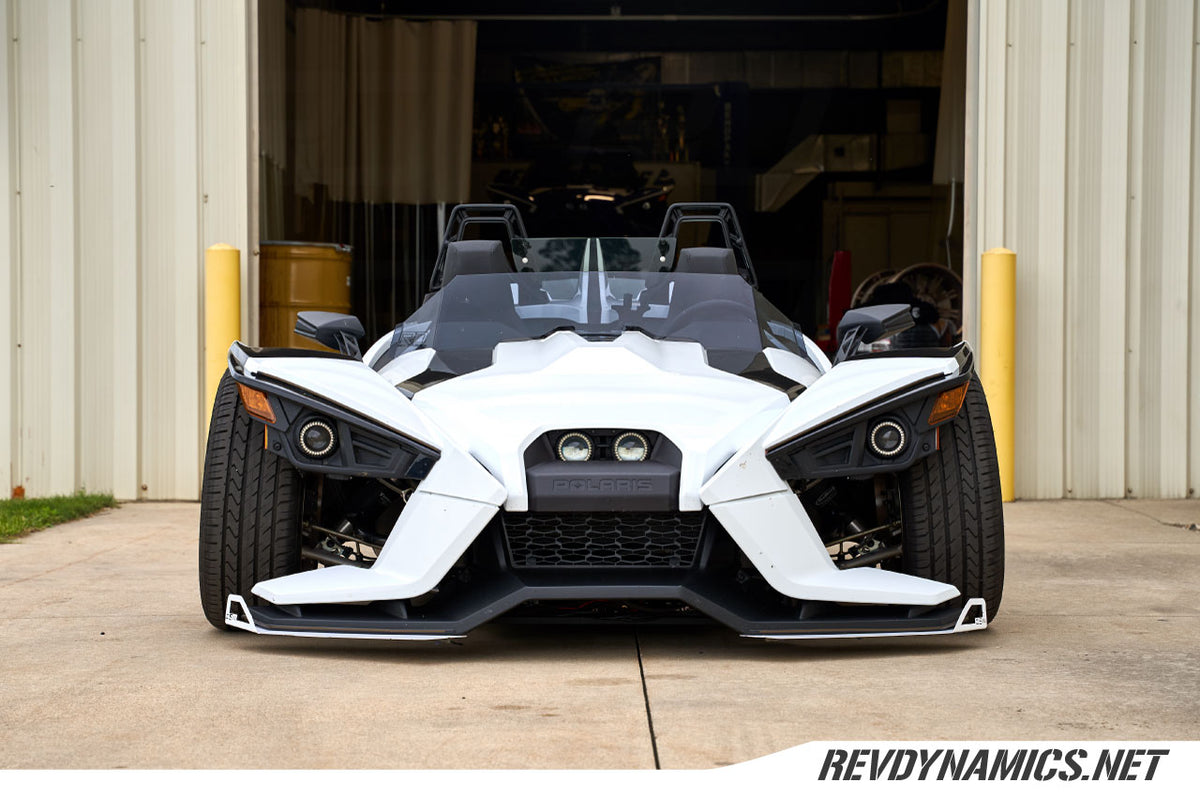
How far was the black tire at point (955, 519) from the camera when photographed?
13.0ft

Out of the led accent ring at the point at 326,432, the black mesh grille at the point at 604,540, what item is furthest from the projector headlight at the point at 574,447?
the led accent ring at the point at 326,432

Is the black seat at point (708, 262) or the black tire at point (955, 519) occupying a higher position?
the black seat at point (708, 262)

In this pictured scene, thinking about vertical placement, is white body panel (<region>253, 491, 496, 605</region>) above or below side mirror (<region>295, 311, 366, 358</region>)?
below

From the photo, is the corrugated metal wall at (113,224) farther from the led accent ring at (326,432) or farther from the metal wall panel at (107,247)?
the led accent ring at (326,432)

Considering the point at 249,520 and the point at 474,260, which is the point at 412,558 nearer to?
the point at 249,520

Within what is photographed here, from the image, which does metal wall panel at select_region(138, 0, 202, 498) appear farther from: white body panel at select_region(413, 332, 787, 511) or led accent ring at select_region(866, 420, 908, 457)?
led accent ring at select_region(866, 420, 908, 457)

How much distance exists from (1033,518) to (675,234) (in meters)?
2.74

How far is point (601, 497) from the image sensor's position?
12.1 feet

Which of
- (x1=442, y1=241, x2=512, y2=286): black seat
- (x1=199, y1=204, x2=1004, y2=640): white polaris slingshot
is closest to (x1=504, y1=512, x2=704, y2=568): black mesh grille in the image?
(x1=199, y1=204, x2=1004, y2=640): white polaris slingshot

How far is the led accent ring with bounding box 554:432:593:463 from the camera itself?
3.82 metres

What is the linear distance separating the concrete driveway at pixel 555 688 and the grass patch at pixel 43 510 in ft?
6.53

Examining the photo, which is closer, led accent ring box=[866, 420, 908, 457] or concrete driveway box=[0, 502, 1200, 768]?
concrete driveway box=[0, 502, 1200, 768]

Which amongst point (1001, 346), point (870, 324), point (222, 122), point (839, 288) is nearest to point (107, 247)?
point (222, 122)

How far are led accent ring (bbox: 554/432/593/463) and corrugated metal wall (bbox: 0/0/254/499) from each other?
16.6 ft
